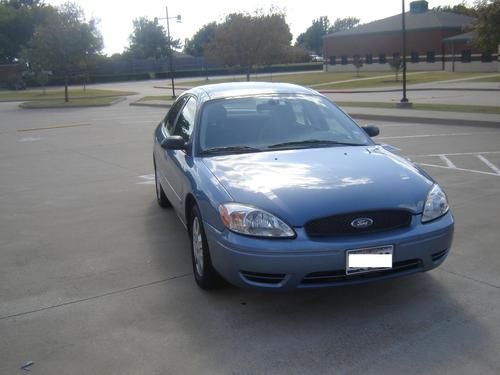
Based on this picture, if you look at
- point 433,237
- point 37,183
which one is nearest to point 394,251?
point 433,237

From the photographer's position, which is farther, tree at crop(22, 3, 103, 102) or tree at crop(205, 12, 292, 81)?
tree at crop(205, 12, 292, 81)

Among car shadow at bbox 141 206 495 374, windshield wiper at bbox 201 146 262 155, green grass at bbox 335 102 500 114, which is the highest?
windshield wiper at bbox 201 146 262 155

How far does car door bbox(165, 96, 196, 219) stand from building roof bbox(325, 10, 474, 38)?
192ft

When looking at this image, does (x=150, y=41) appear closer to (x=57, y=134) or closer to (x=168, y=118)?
(x=57, y=134)

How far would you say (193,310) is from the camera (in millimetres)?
4211

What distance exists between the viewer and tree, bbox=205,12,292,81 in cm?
4744

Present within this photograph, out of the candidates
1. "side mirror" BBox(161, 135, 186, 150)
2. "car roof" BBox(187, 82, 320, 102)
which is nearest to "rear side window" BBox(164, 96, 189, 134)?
"car roof" BBox(187, 82, 320, 102)

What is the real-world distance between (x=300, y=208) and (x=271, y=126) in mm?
1603

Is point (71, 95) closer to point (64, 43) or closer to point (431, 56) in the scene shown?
point (64, 43)

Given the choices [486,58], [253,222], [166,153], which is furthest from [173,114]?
[486,58]

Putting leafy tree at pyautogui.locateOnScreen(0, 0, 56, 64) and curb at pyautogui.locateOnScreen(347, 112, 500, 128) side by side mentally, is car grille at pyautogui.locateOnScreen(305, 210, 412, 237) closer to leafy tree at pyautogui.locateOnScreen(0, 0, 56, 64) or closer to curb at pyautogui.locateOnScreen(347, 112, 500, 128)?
curb at pyautogui.locateOnScreen(347, 112, 500, 128)

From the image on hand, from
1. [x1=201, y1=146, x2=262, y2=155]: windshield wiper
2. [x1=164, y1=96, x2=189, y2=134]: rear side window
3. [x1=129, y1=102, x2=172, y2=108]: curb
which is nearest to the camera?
[x1=201, y1=146, x2=262, y2=155]: windshield wiper

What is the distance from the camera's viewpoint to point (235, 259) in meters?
3.86

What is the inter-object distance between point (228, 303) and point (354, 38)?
67369 mm
